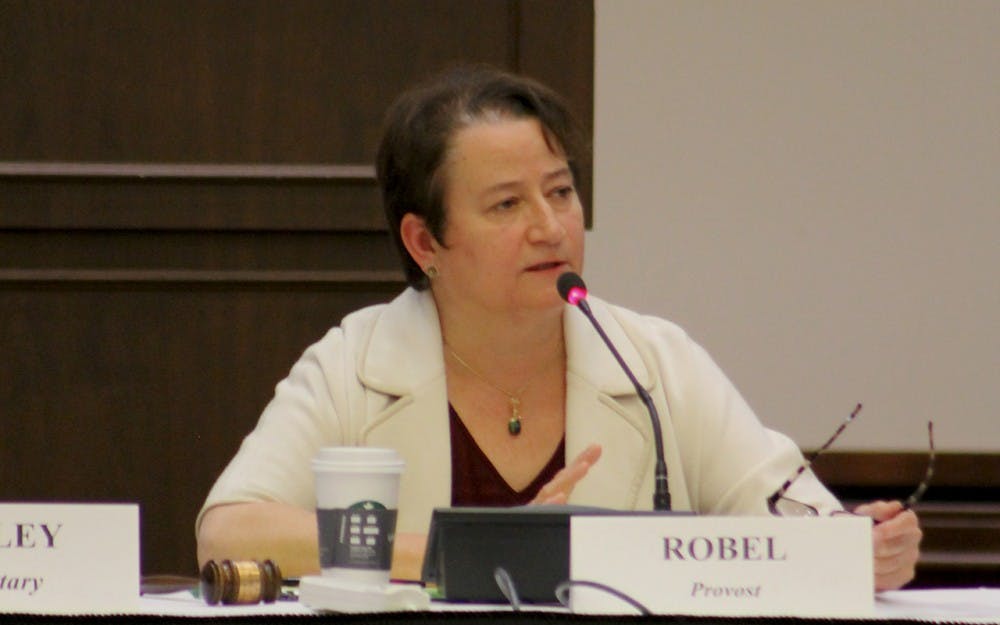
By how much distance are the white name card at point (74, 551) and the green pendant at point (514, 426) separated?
966mm

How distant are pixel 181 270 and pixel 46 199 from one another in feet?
1.07

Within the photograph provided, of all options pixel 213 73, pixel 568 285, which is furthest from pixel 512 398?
pixel 213 73

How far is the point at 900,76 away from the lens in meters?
3.46

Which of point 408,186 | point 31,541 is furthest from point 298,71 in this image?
point 31,541

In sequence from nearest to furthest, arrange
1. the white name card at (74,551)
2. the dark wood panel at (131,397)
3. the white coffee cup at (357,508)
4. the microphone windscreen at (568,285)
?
the white name card at (74,551) < the white coffee cup at (357,508) < the microphone windscreen at (568,285) < the dark wood panel at (131,397)

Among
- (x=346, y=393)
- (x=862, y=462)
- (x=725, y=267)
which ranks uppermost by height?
(x=725, y=267)

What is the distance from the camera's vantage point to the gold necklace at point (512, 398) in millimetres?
2420

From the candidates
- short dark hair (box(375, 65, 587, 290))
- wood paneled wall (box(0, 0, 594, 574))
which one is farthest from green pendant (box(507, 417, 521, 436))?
wood paneled wall (box(0, 0, 594, 574))

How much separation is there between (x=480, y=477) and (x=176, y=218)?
1.31m

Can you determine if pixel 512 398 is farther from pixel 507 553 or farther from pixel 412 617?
pixel 412 617

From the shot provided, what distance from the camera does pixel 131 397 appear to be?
3395 millimetres

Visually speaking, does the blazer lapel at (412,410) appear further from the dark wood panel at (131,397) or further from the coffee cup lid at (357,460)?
the dark wood panel at (131,397)

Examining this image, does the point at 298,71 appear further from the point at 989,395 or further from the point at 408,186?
the point at 989,395

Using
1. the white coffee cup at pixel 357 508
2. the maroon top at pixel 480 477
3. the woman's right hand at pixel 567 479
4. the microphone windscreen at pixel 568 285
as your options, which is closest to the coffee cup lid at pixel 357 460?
the white coffee cup at pixel 357 508
